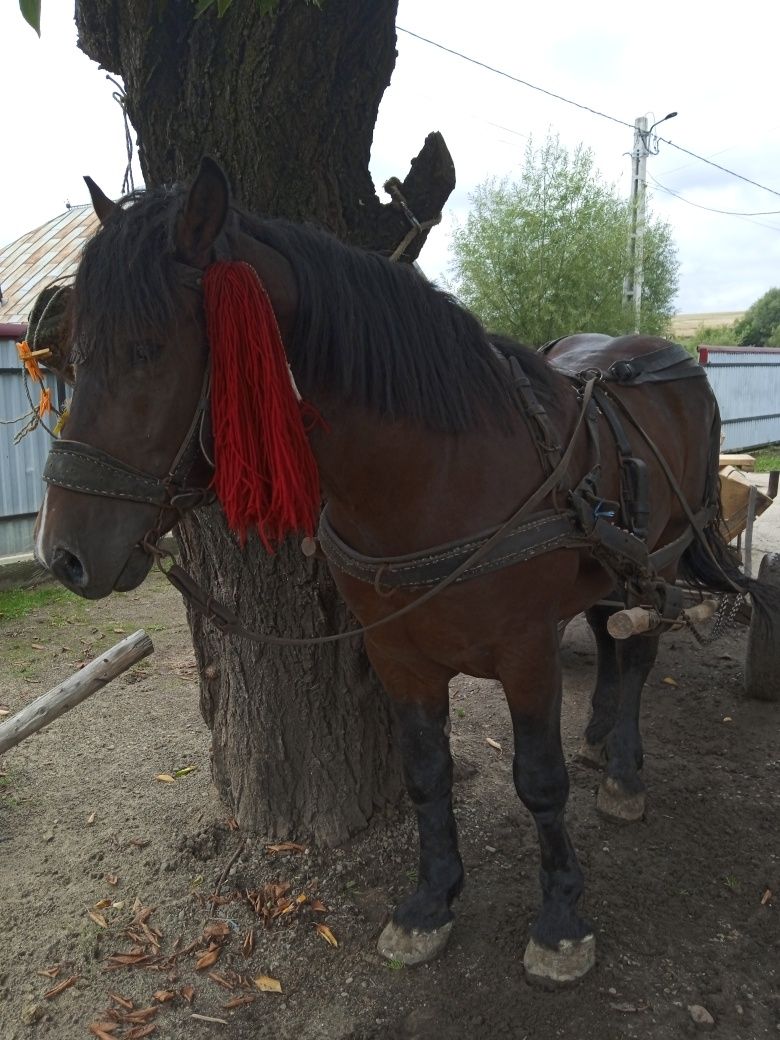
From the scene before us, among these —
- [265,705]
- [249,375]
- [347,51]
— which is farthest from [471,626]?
[347,51]

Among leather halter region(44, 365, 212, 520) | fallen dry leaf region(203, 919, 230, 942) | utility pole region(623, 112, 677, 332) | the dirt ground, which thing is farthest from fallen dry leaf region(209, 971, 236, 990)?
utility pole region(623, 112, 677, 332)

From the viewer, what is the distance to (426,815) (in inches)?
97.2

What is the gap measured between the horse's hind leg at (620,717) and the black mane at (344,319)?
1.71 meters

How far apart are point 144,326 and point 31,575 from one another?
6.23m

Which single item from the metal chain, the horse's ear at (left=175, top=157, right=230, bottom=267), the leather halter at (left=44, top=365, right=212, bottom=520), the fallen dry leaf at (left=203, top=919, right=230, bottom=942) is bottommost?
the fallen dry leaf at (left=203, top=919, right=230, bottom=942)

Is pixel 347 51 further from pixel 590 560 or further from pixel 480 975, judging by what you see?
pixel 480 975

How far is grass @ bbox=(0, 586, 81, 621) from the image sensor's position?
6.14m

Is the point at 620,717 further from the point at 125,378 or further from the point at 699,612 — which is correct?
the point at 125,378

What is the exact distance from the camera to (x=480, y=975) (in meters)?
2.30

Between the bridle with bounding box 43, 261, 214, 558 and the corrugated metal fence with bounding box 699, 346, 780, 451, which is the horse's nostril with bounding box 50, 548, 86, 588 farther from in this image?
the corrugated metal fence with bounding box 699, 346, 780, 451

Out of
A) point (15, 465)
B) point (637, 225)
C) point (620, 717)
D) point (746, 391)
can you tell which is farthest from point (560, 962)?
point (637, 225)

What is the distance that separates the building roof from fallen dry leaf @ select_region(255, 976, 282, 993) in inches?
450

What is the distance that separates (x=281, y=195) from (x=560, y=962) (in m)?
2.55

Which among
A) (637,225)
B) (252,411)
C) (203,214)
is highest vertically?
(637,225)
